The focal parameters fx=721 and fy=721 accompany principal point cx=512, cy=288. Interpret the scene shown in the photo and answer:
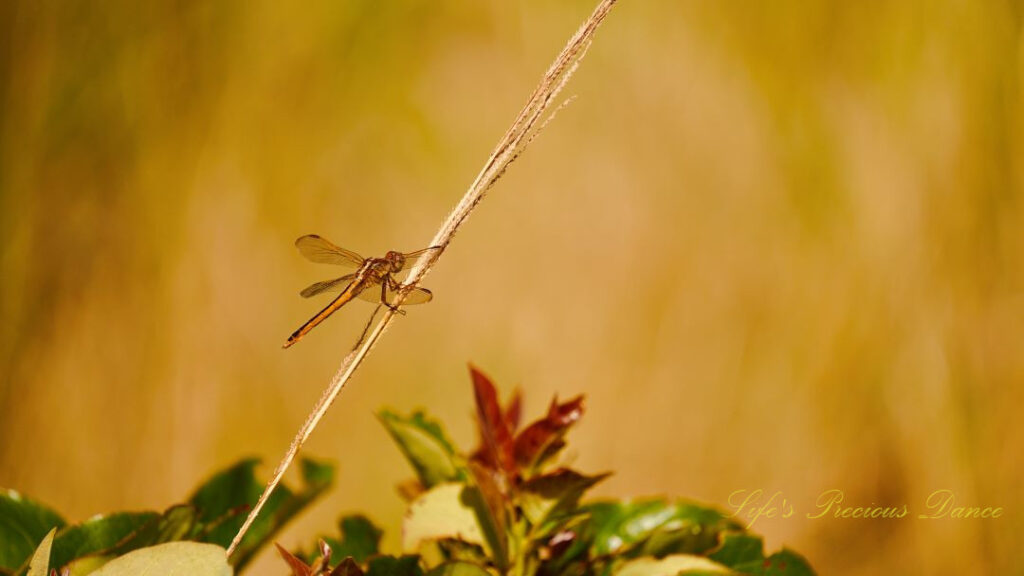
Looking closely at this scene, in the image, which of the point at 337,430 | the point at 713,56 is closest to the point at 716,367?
the point at 713,56

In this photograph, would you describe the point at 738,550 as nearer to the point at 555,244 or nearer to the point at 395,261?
the point at 395,261

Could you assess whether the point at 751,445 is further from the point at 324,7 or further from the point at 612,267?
the point at 324,7

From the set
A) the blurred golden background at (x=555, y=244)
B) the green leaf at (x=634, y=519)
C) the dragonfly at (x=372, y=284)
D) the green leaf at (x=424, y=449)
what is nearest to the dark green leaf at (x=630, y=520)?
the green leaf at (x=634, y=519)

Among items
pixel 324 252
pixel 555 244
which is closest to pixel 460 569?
pixel 324 252

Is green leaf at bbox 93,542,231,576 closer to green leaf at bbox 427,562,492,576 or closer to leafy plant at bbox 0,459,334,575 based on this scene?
leafy plant at bbox 0,459,334,575

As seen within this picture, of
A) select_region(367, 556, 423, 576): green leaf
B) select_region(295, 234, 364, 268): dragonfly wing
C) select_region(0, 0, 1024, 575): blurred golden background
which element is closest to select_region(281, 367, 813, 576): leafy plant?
select_region(367, 556, 423, 576): green leaf

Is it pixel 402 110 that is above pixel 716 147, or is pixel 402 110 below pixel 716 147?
above

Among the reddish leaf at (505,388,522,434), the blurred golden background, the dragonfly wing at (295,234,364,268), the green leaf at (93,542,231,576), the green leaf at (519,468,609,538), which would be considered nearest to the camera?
the green leaf at (93,542,231,576)
